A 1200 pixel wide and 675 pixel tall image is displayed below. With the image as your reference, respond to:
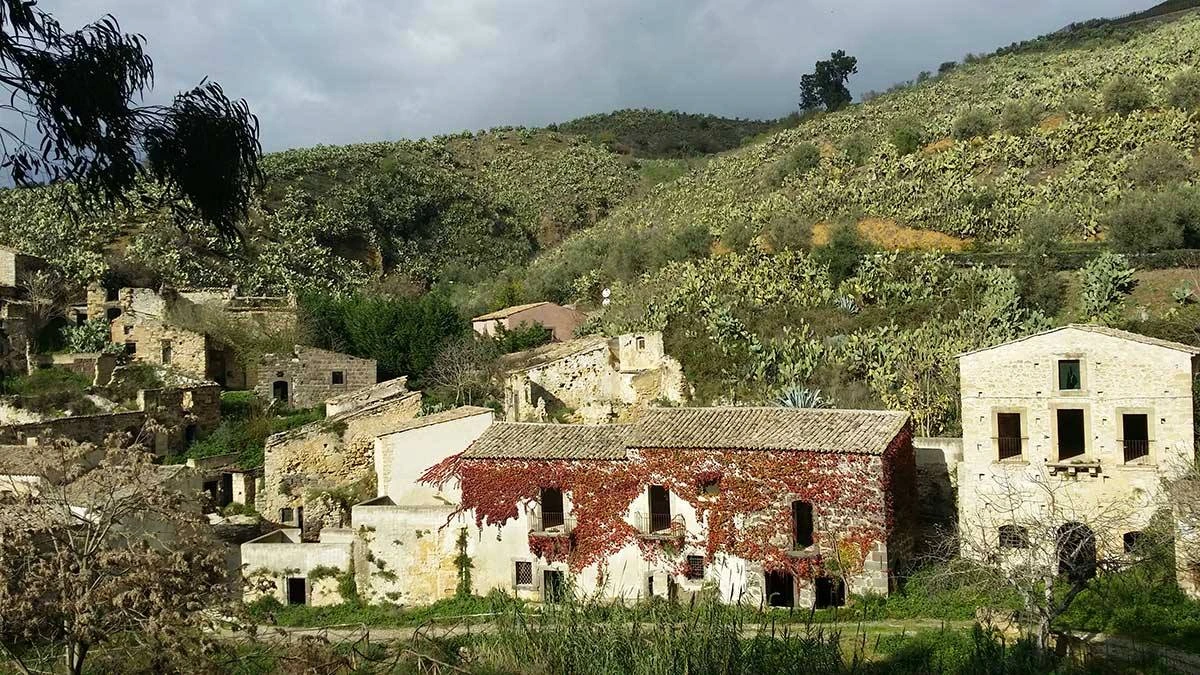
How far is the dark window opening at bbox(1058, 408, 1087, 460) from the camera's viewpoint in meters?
20.9

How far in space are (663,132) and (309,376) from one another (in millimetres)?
75653

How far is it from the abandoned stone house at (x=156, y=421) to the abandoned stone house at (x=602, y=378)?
8427 millimetres

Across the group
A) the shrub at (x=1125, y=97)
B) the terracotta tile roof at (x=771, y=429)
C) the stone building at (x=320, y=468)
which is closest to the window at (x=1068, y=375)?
the terracotta tile roof at (x=771, y=429)

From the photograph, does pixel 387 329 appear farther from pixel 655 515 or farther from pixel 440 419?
pixel 655 515

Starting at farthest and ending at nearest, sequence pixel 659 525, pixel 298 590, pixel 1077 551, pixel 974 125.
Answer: pixel 974 125, pixel 298 590, pixel 659 525, pixel 1077 551

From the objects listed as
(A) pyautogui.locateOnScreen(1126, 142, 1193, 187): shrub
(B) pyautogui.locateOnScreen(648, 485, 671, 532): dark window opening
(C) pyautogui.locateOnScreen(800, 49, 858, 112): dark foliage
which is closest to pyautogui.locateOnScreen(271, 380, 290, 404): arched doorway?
(B) pyautogui.locateOnScreen(648, 485, 671, 532): dark window opening

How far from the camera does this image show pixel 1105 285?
30250 mm

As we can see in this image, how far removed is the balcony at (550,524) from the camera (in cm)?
2158

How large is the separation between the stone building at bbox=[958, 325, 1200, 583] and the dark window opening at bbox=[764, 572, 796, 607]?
130 inches

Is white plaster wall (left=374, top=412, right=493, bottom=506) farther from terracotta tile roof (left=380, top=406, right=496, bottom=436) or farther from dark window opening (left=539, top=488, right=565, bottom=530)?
dark window opening (left=539, top=488, right=565, bottom=530)

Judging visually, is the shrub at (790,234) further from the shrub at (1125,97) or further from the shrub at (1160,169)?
the shrub at (1125,97)

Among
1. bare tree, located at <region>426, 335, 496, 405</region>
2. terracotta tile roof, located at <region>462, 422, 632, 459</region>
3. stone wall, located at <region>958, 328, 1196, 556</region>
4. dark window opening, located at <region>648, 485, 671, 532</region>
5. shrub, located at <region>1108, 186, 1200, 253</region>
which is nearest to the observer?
stone wall, located at <region>958, 328, 1196, 556</region>

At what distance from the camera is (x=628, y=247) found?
47.4m

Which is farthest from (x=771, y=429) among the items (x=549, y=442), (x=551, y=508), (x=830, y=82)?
(x=830, y=82)
